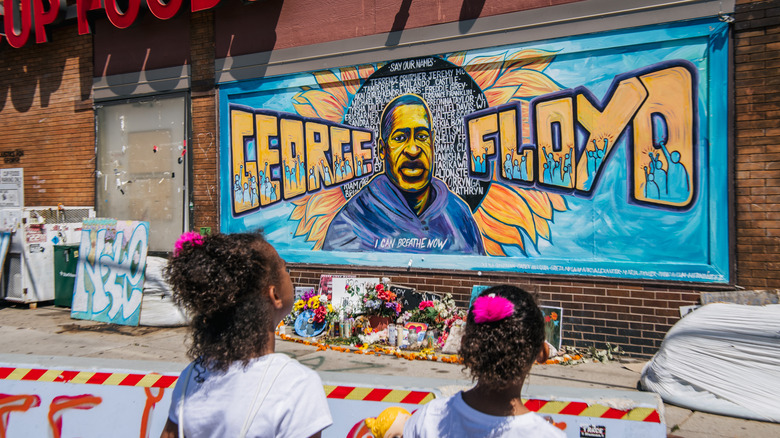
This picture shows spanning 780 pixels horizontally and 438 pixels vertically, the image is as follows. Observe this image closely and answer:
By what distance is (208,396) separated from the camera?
1.95 meters

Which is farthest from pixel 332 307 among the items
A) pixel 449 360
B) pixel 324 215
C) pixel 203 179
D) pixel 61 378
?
pixel 61 378

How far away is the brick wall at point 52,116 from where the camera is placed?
1189 cm

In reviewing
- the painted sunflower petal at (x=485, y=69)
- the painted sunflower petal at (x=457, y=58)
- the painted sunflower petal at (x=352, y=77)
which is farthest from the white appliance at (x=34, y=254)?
the painted sunflower petal at (x=485, y=69)

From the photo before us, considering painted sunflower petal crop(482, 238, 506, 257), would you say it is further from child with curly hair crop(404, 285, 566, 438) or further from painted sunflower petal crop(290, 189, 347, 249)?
child with curly hair crop(404, 285, 566, 438)

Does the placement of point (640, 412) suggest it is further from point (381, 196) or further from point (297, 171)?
point (297, 171)

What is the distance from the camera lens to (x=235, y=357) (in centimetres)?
197

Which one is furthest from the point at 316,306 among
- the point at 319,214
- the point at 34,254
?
the point at 34,254

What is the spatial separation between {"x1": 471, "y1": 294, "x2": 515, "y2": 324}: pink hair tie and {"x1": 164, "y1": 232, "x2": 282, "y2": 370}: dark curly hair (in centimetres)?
77

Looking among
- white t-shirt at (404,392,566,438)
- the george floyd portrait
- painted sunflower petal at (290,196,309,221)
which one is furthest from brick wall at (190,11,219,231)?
white t-shirt at (404,392,566,438)

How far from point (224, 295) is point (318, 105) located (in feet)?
25.5

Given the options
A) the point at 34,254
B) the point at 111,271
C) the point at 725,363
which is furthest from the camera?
the point at 34,254

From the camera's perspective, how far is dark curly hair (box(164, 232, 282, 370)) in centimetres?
198

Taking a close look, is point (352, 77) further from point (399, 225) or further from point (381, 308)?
point (381, 308)

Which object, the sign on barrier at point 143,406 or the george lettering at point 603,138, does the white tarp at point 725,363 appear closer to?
the george lettering at point 603,138
